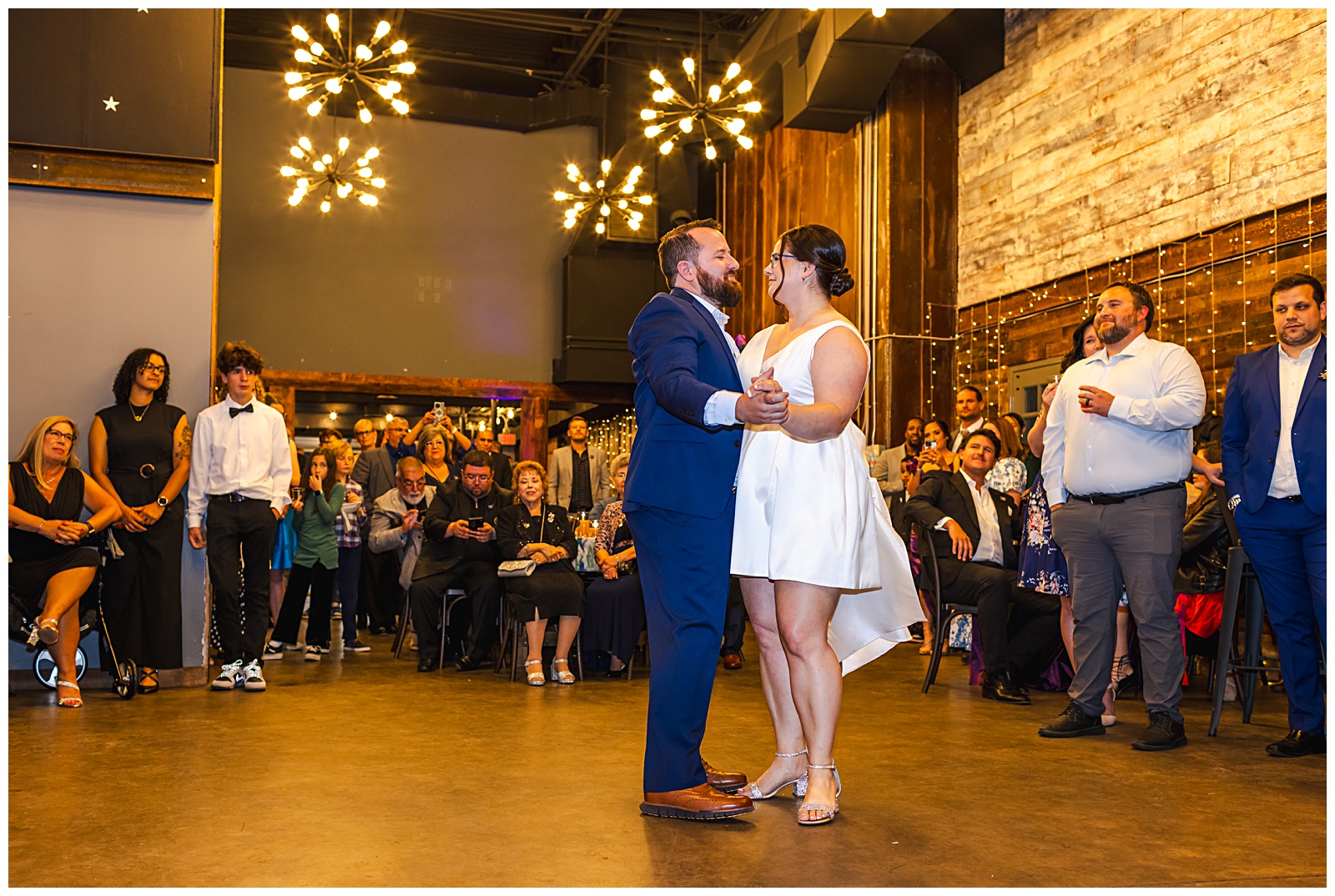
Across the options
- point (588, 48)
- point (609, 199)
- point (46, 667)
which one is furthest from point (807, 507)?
point (588, 48)

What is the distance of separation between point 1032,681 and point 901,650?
158 cm

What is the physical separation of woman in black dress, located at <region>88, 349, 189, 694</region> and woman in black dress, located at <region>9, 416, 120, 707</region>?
16 cm

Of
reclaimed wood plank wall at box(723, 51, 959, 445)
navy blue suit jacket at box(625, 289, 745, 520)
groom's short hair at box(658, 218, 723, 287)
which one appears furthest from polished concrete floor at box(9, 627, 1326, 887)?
reclaimed wood plank wall at box(723, 51, 959, 445)

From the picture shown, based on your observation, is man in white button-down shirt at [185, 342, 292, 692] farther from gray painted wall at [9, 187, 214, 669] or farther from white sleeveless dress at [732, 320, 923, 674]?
white sleeveless dress at [732, 320, 923, 674]

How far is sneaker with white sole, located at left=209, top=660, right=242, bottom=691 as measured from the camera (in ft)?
16.8

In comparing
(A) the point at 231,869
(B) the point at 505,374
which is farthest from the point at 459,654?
(B) the point at 505,374

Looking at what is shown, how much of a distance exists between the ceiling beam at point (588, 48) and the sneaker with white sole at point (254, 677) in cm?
880

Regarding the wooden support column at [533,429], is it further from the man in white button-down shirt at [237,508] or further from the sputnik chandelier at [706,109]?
the man in white button-down shirt at [237,508]

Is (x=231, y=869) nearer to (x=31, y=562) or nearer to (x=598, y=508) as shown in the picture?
(x=31, y=562)

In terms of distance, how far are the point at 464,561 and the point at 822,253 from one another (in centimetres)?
385

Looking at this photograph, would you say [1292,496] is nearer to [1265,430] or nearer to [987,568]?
[1265,430]

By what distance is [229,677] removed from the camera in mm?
5148

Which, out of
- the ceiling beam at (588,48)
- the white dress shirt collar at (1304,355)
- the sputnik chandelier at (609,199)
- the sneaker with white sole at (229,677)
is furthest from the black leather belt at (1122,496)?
the ceiling beam at (588,48)

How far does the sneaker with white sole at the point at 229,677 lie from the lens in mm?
5109
